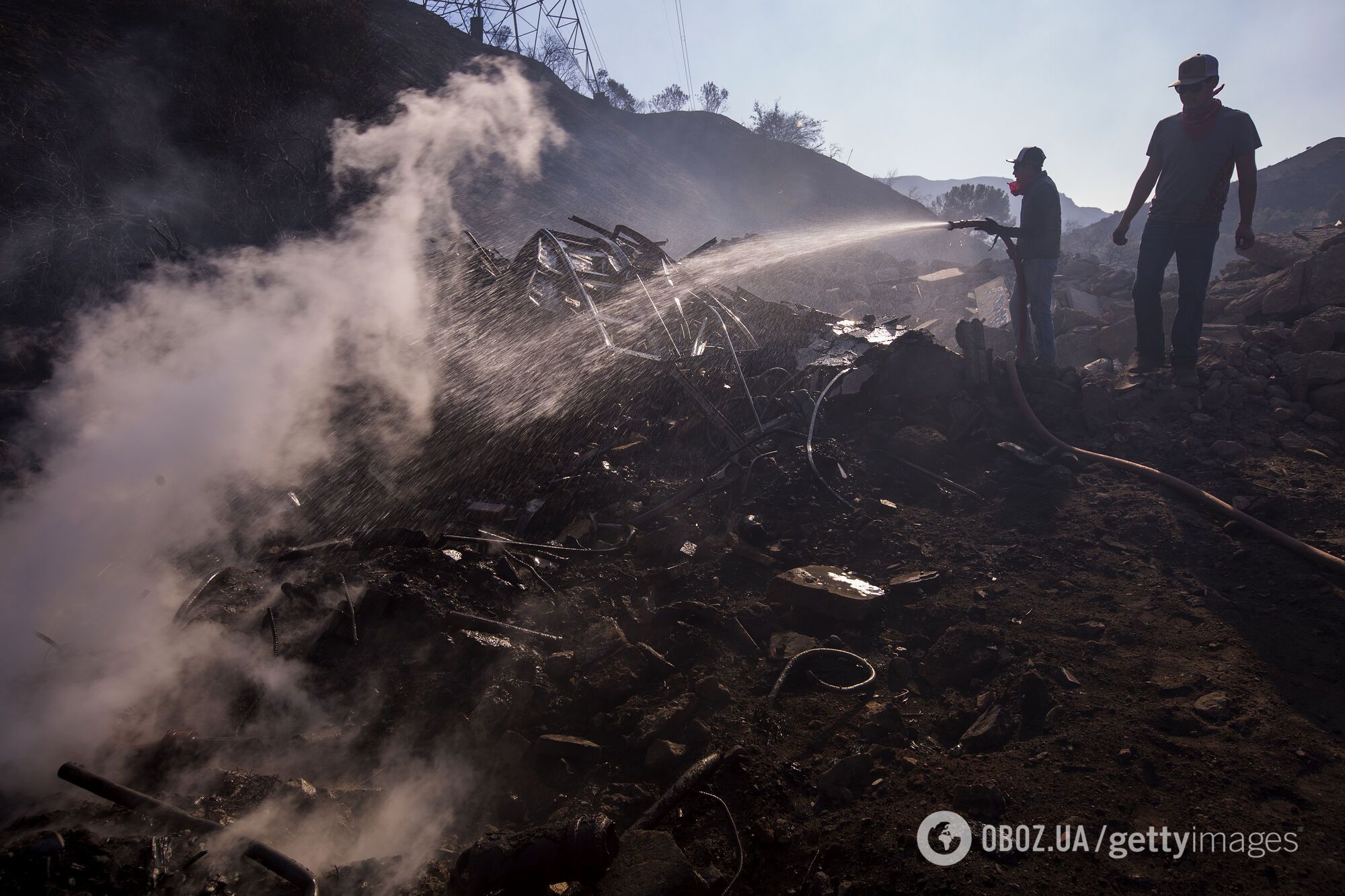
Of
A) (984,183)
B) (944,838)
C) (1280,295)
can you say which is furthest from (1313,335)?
(984,183)

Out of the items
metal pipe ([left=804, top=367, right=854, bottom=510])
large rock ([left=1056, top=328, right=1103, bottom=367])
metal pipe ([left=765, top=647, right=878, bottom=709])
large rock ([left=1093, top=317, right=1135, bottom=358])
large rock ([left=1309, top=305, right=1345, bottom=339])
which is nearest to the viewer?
metal pipe ([left=765, top=647, right=878, bottom=709])

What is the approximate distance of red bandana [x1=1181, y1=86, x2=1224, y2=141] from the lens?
4.94m

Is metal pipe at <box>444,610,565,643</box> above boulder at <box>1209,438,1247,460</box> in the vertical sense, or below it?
below

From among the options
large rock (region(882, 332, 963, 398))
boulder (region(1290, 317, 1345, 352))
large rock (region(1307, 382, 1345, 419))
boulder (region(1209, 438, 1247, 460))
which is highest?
boulder (region(1290, 317, 1345, 352))

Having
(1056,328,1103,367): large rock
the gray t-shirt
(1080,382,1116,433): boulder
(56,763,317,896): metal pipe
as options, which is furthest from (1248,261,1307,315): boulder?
(56,763,317,896): metal pipe

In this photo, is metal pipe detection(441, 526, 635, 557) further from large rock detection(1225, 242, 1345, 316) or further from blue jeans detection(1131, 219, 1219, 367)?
large rock detection(1225, 242, 1345, 316)

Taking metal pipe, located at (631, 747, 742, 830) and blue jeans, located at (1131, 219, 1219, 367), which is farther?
blue jeans, located at (1131, 219, 1219, 367)

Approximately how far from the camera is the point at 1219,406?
16.6 ft

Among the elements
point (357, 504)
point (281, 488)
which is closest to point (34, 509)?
point (281, 488)

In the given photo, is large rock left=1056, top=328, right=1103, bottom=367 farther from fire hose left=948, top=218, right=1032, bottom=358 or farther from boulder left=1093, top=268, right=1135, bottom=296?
boulder left=1093, top=268, right=1135, bottom=296

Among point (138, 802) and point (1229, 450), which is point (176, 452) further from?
point (1229, 450)

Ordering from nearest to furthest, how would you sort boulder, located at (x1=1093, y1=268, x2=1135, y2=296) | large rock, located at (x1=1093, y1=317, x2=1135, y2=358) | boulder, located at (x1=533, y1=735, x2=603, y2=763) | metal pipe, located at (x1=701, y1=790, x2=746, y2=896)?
metal pipe, located at (x1=701, y1=790, x2=746, y2=896) < boulder, located at (x1=533, y1=735, x2=603, y2=763) < large rock, located at (x1=1093, y1=317, x2=1135, y2=358) < boulder, located at (x1=1093, y1=268, x2=1135, y2=296)

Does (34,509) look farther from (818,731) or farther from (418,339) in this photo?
(818,731)

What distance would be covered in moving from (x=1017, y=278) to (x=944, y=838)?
6080 mm
